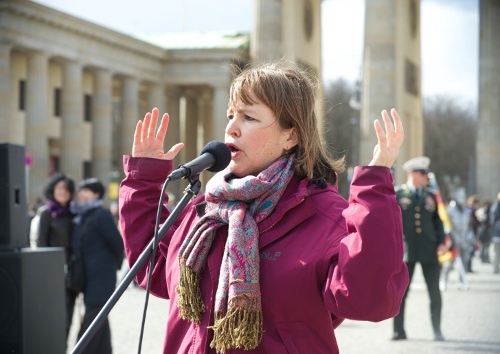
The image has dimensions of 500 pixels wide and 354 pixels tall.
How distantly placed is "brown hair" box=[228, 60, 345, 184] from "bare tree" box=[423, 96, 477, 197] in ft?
305

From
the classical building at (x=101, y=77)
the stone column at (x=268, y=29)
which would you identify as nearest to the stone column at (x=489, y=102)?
the classical building at (x=101, y=77)

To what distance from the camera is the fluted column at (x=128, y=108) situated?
65.1 meters

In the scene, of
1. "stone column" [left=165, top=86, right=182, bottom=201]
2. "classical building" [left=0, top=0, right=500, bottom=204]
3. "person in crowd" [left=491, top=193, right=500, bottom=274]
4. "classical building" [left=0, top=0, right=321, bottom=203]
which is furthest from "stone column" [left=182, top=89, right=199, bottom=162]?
"person in crowd" [left=491, top=193, right=500, bottom=274]

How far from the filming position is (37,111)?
53.3 metres

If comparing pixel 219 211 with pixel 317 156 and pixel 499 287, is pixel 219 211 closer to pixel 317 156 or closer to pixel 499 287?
pixel 317 156

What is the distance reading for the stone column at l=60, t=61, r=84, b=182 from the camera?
191 feet

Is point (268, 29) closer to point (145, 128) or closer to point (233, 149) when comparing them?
point (145, 128)

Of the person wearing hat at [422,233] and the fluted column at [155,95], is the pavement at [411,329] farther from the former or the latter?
the fluted column at [155,95]

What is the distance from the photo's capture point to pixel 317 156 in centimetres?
395

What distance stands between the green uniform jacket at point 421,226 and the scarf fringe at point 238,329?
30.4 ft

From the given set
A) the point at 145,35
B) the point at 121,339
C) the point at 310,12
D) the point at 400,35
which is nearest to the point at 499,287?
the point at 121,339

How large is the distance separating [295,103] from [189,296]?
31.2 inches

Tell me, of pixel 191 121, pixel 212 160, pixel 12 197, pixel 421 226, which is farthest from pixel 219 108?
pixel 212 160

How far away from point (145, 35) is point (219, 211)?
74.6 metres
